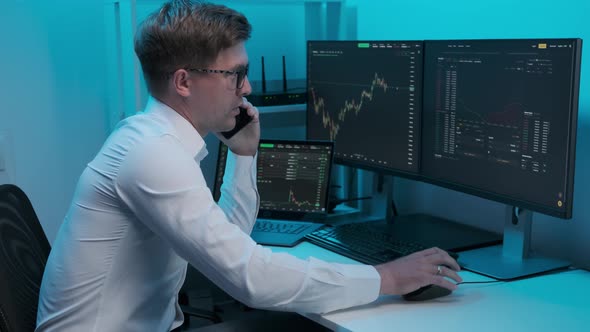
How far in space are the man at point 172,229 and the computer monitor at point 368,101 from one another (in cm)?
60

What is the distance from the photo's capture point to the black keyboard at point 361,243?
6.06 ft

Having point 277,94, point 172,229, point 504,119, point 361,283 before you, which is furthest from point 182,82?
point 277,94

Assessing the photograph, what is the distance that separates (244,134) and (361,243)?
0.43 meters

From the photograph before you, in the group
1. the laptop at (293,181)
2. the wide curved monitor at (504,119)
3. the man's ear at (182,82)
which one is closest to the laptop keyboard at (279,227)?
the laptop at (293,181)

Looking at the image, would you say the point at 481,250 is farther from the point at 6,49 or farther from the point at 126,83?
the point at 6,49

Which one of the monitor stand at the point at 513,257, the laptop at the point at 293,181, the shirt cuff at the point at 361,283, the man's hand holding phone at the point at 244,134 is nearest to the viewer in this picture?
the shirt cuff at the point at 361,283

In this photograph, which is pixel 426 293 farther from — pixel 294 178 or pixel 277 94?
pixel 277 94

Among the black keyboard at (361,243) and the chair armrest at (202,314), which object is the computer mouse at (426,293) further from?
the chair armrest at (202,314)

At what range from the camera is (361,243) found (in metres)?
1.96

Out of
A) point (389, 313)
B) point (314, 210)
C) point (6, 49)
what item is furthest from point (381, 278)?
point (6, 49)

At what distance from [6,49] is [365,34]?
4.04 feet

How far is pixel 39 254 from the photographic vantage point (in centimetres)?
169

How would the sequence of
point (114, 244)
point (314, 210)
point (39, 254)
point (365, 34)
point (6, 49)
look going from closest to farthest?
point (114, 244) → point (39, 254) → point (314, 210) → point (6, 49) → point (365, 34)

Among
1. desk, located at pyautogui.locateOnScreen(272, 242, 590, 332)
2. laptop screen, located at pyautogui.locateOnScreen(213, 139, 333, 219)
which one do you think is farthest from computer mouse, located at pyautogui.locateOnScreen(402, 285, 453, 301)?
laptop screen, located at pyautogui.locateOnScreen(213, 139, 333, 219)
